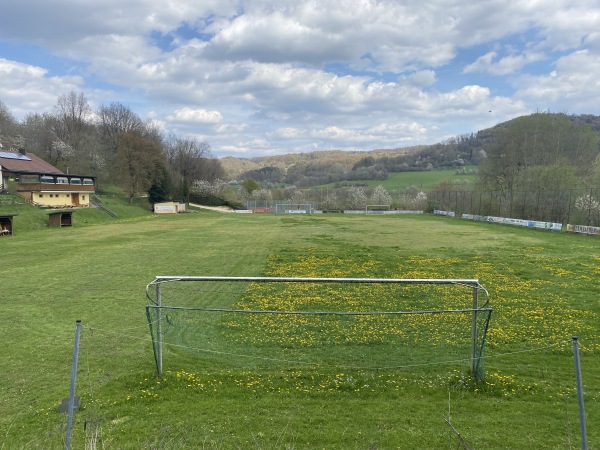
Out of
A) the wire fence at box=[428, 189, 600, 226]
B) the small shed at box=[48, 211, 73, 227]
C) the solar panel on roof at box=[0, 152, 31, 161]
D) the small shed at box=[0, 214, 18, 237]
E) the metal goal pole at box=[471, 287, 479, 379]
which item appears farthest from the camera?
the solar panel on roof at box=[0, 152, 31, 161]

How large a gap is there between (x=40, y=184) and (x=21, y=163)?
31.3 ft

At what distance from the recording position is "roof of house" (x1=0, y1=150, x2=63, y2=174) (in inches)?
2019

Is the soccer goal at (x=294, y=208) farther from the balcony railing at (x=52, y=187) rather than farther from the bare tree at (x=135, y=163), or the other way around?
the balcony railing at (x=52, y=187)

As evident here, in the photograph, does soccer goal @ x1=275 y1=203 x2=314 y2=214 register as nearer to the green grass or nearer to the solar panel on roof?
the green grass

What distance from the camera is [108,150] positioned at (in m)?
84.9

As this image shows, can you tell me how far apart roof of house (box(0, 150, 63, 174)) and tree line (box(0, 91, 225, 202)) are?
12011 mm

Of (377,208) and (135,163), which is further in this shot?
(377,208)

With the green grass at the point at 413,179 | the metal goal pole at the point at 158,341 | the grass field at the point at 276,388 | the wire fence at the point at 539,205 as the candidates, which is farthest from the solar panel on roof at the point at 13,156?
the green grass at the point at 413,179

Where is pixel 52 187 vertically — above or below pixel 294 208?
above

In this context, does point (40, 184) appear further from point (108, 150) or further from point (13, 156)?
point (108, 150)

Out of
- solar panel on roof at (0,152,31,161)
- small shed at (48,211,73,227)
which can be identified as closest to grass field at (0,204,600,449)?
small shed at (48,211,73,227)

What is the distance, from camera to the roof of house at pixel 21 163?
51.3 meters

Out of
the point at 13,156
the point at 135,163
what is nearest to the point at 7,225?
the point at 13,156

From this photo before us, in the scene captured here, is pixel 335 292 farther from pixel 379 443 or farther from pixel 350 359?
pixel 379 443
